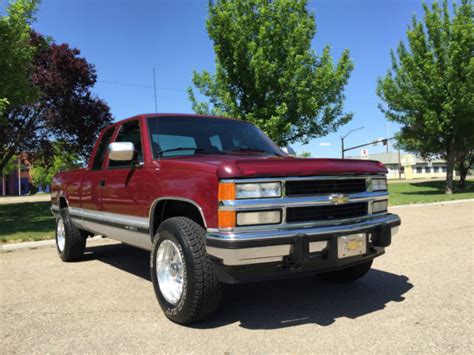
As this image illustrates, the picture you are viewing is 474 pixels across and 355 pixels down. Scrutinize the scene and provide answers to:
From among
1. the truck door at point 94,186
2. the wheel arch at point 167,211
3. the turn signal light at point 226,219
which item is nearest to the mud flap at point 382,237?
the turn signal light at point 226,219

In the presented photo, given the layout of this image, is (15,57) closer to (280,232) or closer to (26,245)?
(26,245)

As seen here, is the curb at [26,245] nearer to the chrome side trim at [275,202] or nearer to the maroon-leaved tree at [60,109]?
the chrome side trim at [275,202]

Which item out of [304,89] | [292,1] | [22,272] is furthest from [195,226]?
[292,1]

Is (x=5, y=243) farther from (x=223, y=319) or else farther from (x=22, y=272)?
(x=223, y=319)

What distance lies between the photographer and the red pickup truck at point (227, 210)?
10.6ft

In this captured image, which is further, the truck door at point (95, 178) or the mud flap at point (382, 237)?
the truck door at point (95, 178)

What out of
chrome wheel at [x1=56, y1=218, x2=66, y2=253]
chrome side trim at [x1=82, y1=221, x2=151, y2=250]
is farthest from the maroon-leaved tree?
chrome side trim at [x1=82, y1=221, x2=151, y2=250]

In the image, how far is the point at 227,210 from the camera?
3.21m

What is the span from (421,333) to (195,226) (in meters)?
1.98

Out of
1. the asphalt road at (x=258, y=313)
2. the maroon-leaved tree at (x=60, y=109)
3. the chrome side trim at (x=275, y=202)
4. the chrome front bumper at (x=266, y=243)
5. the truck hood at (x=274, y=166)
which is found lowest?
the asphalt road at (x=258, y=313)

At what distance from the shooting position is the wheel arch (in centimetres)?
396

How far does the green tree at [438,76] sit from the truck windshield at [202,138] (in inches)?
765

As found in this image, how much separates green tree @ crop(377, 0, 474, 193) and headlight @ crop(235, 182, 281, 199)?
68.7ft

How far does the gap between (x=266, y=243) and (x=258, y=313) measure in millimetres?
1055
